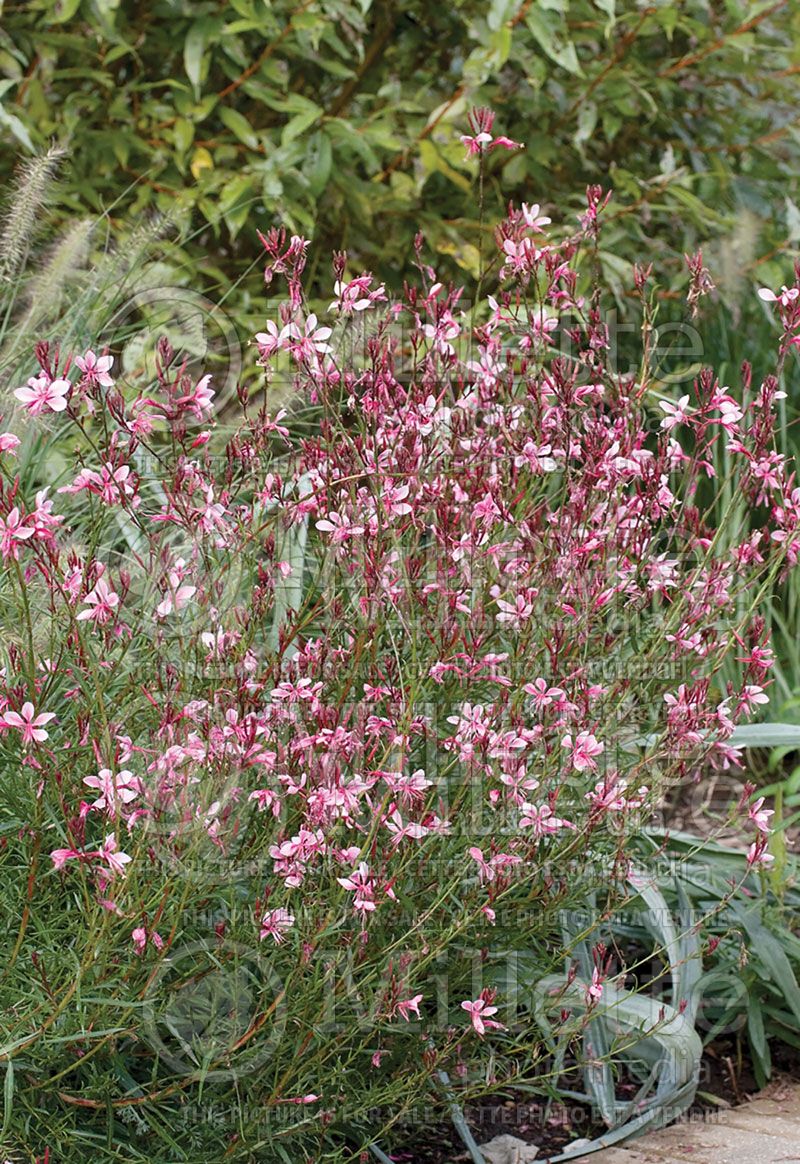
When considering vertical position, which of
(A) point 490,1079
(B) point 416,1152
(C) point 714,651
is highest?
(C) point 714,651

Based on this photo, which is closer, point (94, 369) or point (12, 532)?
point (12, 532)

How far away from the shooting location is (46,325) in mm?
4195

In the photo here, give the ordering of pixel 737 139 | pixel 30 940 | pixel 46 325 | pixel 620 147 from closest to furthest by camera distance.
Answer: pixel 30 940, pixel 46 325, pixel 620 147, pixel 737 139

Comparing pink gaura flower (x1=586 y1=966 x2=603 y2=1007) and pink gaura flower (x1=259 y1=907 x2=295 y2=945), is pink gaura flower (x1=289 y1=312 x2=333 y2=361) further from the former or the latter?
pink gaura flower (x1=586 y1=966 x2=603 y2=1007)

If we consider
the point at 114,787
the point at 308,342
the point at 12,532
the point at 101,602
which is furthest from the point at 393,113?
the point at 114,787

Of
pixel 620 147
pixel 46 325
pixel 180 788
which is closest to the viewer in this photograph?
pixel 180 788

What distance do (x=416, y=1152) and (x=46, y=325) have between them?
2590 mm

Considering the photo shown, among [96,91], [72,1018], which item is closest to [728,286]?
[96,91]

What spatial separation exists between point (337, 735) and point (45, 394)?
64 centimetres

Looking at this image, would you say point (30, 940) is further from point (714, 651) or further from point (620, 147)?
point (620, 147)

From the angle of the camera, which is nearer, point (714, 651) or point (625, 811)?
point (625, 811)

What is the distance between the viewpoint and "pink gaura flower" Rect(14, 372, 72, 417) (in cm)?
195

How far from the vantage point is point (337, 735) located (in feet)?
6.83

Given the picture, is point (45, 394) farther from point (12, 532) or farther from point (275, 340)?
point (275, 340)
